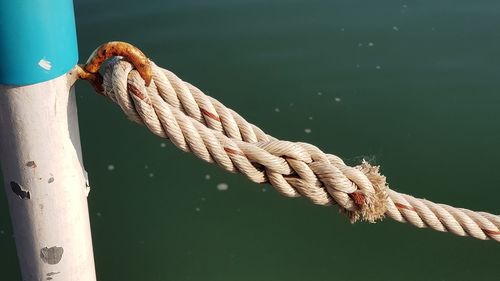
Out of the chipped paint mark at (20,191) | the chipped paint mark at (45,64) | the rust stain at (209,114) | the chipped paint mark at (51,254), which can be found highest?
the chipped paint mark at (45,64)

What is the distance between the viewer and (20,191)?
89cm

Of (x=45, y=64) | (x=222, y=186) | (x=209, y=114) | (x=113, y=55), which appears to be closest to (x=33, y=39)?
(x=45, y=64)

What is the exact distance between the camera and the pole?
78 cm

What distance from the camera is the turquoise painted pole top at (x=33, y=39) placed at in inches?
30.0

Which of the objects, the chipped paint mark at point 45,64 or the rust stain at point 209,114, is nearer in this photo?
the chipped paint mark at point 45,64

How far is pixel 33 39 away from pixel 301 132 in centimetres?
179

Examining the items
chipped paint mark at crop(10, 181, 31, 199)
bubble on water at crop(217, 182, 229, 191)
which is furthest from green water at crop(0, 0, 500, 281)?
chipped paint mark at crop(10, 181, 31, 199)

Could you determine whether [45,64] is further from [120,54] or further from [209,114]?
[209,114]

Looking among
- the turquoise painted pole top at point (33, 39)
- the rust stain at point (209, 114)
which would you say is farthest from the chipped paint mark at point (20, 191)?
the rust stain at point (209, 114)

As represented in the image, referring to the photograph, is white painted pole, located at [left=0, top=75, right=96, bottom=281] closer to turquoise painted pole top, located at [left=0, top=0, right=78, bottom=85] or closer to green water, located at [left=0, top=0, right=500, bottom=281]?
turquoise painted pole top, located at [left=0, top=0, right=78, bottom=85]

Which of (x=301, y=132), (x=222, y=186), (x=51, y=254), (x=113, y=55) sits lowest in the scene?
(x=222, y=186)

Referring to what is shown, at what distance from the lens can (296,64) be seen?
289 centimetres

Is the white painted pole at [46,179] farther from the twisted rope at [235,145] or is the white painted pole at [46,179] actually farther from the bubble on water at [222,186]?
the bubble on water at [222,186]

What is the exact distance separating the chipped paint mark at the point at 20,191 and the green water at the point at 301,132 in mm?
1180
